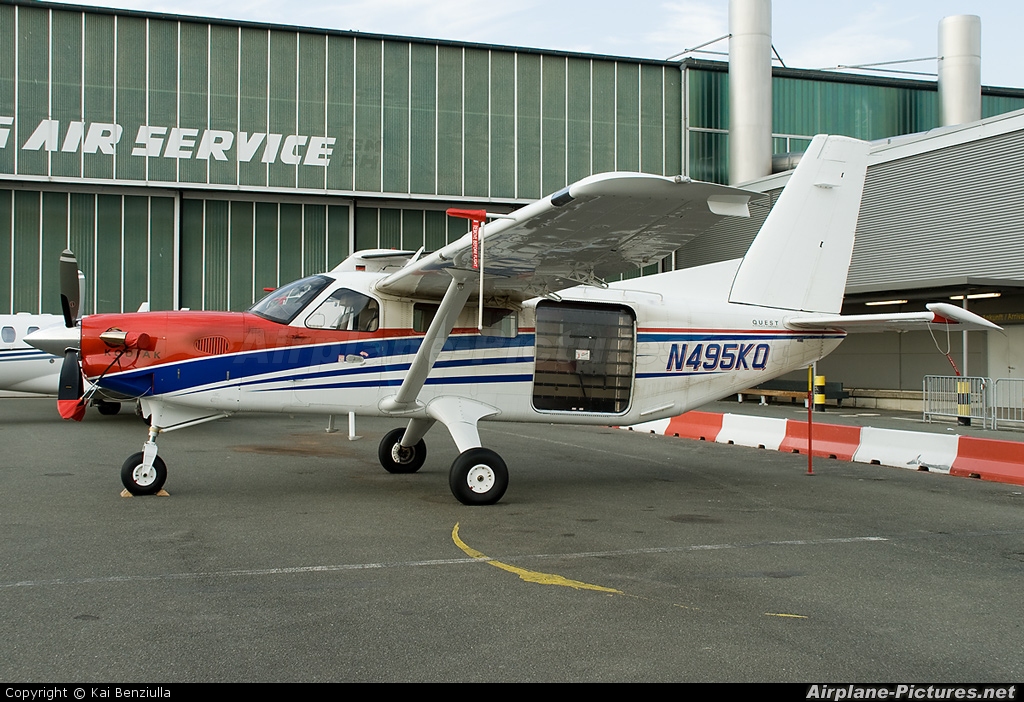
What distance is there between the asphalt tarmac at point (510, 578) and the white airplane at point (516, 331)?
3.09ft

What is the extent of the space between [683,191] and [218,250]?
Answer: 25.3 meters

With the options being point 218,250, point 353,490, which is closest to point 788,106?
point 218,250

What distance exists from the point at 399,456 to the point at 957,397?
1370 cm

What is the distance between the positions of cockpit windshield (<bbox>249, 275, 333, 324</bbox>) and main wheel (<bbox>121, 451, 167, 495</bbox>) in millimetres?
1917

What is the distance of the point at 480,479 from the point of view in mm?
8531

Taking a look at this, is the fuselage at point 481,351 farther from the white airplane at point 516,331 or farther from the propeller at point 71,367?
the propeller at point 71,367

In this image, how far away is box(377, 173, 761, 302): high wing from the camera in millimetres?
6455

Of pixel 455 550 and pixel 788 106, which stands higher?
pixel 788 106

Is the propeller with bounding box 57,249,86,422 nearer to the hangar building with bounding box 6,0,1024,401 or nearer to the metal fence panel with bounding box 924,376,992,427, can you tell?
the metal fence panel with bounding box 924,376,992,427

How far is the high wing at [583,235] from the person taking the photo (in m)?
6.46

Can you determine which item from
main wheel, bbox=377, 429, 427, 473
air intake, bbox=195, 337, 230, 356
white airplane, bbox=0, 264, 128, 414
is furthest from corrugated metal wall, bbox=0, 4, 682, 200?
air intake, bbox=195, 337, 230, 356

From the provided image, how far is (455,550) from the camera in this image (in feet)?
21.5

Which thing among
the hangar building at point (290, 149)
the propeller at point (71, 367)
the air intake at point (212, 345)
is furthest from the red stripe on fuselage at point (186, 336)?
the hangar building at point (290, 149)
